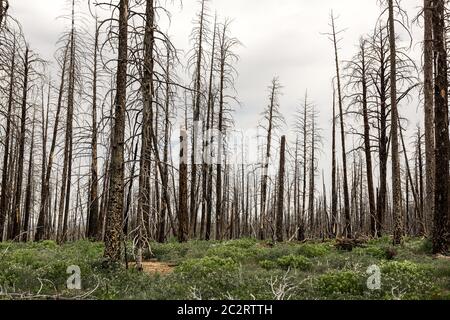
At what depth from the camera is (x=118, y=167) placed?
9461 millimetres

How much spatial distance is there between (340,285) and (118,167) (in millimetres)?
5441

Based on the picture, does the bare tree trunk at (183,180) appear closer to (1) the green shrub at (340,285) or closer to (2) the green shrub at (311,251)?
(2) the green shrub at (311,251)

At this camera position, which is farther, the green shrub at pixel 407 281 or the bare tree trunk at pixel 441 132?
the bare tree trunk at pixel 441 132

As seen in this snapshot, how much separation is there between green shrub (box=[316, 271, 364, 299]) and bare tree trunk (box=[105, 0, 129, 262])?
4.70 meters

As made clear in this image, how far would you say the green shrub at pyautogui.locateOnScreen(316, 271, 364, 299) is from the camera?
7412 mm

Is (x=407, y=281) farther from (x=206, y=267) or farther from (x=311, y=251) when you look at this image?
(x=311, y=251)

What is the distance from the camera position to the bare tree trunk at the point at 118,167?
9.45 m

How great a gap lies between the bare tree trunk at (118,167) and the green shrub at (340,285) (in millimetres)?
4702

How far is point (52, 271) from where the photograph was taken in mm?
9188

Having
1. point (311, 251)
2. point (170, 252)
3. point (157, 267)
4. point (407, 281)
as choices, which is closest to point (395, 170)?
point (311, 251)

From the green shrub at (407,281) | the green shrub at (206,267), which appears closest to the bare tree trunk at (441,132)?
the green shrub at (407,281)

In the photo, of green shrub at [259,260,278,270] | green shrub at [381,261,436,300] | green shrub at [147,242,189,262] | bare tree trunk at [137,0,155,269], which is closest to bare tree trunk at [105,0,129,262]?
bare tree trunk at [137,0,155,269]
